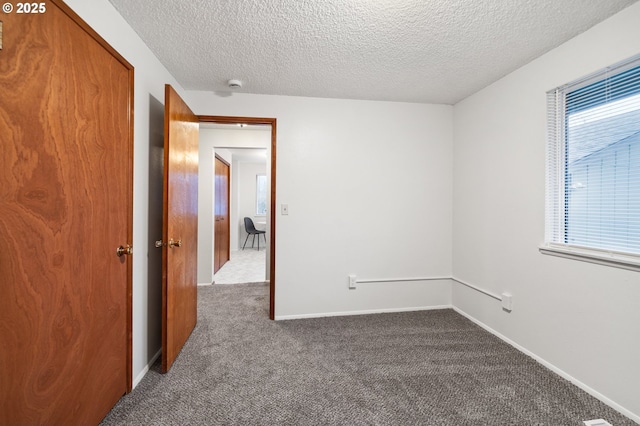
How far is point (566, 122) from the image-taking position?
1.97 metres

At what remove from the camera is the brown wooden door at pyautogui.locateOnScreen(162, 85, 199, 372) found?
6.17 ft

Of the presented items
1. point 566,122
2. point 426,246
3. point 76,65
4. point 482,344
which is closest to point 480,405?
point 482,344

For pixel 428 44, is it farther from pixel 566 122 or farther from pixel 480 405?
pixel 480 405

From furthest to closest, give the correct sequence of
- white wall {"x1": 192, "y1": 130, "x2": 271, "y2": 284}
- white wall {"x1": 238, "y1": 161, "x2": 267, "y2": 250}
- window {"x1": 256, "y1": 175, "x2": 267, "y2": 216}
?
window {"x1": 256, "y1": 175, "x2": 267, "y2": 216} → white wall {"x1": 238, "y1": 161, "x2": 267, "y2": 250} → white wall {"x1": 192, "y1": 130, "x2": 271, "y2": 284}

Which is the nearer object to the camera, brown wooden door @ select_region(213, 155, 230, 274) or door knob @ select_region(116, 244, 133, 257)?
door knob @ select_region(116, 244, 133, 257)

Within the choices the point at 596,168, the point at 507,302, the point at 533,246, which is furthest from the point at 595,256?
the point at 507,302

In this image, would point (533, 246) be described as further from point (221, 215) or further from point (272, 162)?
point (221, 215)

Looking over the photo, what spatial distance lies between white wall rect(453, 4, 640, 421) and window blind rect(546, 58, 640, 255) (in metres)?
0.08

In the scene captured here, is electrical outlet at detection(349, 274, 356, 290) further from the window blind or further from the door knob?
the door knob

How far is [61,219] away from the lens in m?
1.17

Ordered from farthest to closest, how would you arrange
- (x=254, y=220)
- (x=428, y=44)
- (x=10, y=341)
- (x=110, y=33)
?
(x=254, y=220)
(x=428, y=44)
(x=110, y=33)
(x=10, y=341)

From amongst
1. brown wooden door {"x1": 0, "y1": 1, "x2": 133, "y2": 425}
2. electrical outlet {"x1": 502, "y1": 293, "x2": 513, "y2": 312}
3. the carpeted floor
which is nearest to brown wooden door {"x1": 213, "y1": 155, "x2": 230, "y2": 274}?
the carpeted floor

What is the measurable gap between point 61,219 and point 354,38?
191 centimetres

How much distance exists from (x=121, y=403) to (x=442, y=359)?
216 centimetres
